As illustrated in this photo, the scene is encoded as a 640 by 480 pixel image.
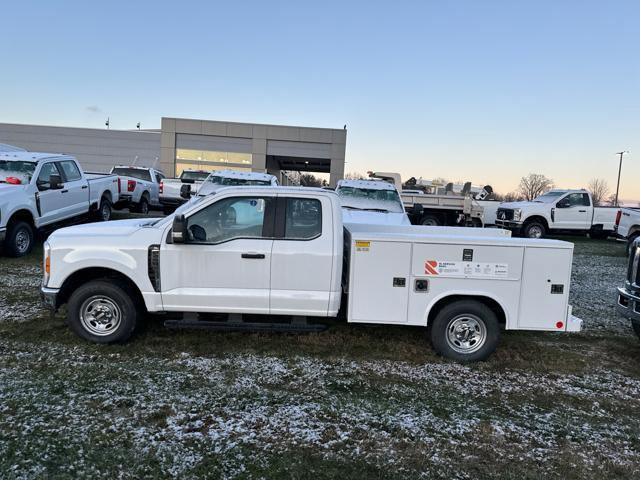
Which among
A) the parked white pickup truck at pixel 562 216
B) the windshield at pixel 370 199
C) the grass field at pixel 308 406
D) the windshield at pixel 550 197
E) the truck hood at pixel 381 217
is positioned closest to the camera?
the grass field at pixel 308 406

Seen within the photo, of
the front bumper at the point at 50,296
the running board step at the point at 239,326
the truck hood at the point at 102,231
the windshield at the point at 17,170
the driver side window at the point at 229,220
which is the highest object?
the windshield at the point at 17,170

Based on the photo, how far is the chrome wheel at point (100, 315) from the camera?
209 inches

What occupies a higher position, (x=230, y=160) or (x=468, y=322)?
(x=230, y=160)

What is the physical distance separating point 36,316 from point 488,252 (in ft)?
18.3

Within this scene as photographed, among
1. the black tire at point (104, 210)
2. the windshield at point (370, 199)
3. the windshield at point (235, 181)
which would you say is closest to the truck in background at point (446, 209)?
the windshield at point (370, 199)

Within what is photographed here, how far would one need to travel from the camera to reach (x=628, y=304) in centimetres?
582

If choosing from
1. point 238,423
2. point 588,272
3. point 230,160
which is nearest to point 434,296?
point 238,423

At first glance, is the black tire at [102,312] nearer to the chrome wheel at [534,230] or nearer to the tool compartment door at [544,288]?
the tool compartment door at [544,288]

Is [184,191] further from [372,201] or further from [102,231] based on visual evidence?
[102,231]

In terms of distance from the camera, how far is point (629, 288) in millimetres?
5867

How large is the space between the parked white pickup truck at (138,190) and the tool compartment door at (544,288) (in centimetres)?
1383

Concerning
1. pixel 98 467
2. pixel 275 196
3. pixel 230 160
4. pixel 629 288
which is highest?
pixel 230 160

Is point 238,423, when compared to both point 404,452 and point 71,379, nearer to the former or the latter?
point 404,452

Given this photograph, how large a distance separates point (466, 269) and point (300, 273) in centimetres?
171
